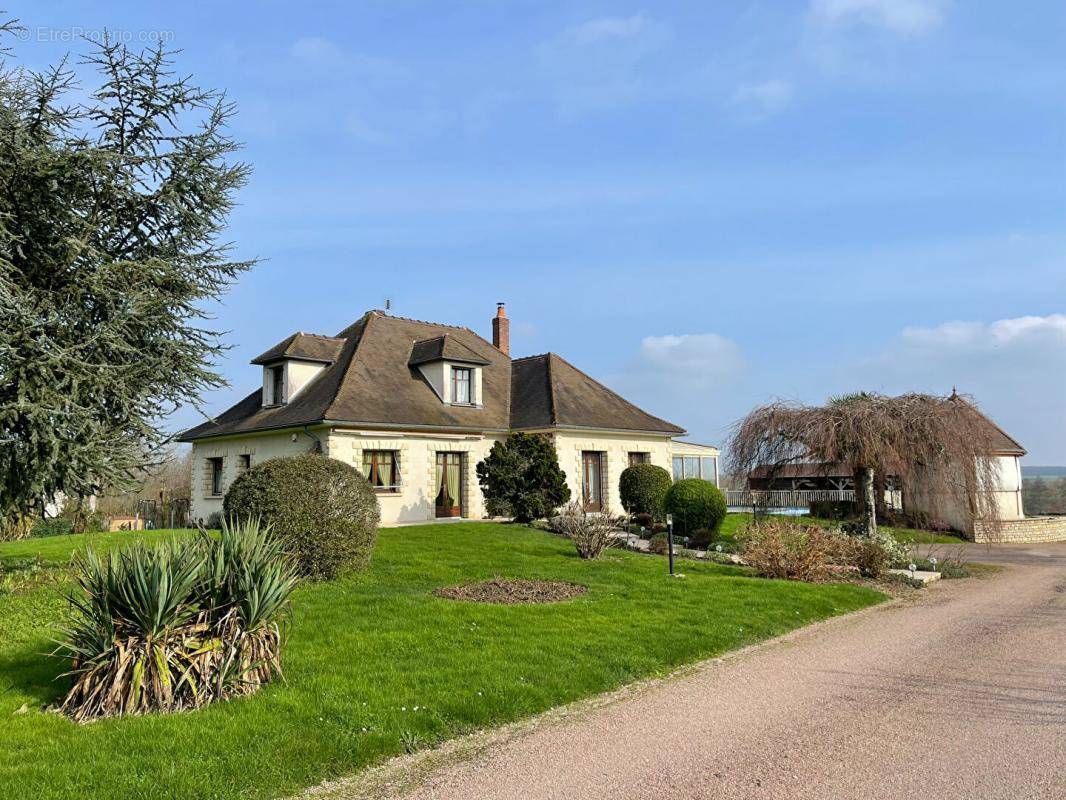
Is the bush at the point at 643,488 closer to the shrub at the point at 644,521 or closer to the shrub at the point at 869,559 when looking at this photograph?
the shrub at the point at 644,521

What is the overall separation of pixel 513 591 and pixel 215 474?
1781 cm

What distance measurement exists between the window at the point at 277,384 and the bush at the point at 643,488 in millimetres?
11053

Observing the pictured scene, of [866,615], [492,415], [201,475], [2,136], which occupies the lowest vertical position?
[866,615]

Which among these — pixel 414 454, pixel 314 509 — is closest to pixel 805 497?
pixel 414 454

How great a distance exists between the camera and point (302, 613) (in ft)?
29.6

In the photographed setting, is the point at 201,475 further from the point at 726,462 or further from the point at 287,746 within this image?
the point at 287,746

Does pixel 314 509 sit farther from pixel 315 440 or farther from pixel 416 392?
pixel 416 392

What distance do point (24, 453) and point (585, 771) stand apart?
8.82 meters

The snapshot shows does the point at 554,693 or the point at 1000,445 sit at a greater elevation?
the point at 1000,445

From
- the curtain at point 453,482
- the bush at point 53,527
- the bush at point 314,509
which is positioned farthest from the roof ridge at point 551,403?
the bush at point 53,527

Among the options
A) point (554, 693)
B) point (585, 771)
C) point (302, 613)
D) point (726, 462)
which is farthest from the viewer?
point (726, 462)

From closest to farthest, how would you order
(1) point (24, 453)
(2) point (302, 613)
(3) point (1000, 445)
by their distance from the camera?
(2) point (302, 613) → (1) point (24, 453) → (3) point (1000, 445)

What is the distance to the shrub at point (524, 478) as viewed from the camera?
20.7 metres

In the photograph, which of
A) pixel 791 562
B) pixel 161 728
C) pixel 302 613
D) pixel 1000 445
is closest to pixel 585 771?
pixel 161 728
